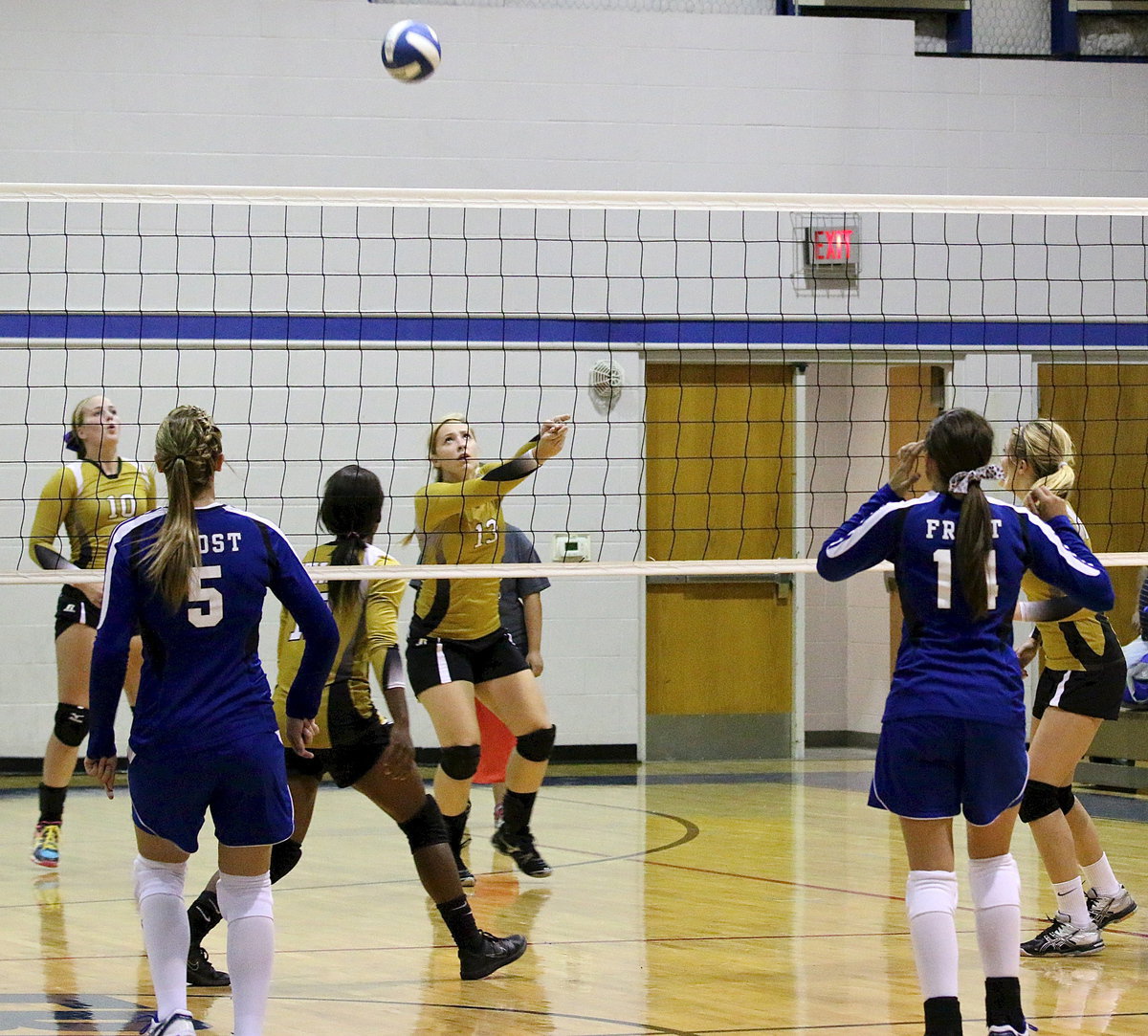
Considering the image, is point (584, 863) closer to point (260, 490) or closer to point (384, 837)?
point (384, 837)

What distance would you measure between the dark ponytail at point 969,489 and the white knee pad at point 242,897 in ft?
5.42

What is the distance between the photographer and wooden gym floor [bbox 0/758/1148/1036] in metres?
4.01

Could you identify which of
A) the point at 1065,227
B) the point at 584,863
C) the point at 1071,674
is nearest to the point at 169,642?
the point at 1071,674

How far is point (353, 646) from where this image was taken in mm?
4371

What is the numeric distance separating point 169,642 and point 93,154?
690 cm

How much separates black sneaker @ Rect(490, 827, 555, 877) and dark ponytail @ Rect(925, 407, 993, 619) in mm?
2992

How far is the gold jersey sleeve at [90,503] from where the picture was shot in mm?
6281

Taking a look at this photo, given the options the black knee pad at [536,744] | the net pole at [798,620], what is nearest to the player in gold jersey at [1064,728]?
the black knee pad at [536,744]

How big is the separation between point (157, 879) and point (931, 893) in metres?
1.67

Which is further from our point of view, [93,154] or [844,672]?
[844,672]

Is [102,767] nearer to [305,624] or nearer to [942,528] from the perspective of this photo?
[305,624]

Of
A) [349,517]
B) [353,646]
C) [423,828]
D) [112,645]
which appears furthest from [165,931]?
[349,517]

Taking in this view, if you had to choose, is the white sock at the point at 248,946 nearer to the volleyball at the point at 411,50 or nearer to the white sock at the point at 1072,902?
the white sock at the point at 1072,902

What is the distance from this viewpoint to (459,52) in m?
9.80
